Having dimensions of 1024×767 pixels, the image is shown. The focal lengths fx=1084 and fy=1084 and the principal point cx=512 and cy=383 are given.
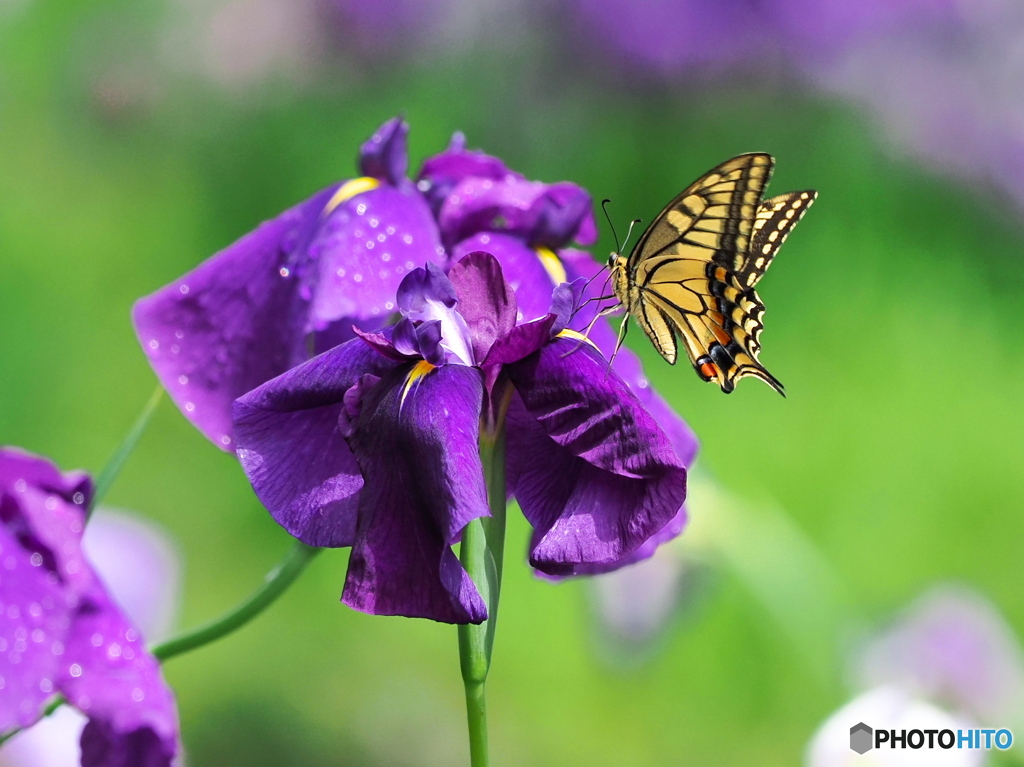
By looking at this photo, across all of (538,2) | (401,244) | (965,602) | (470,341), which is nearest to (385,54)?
(538,2)

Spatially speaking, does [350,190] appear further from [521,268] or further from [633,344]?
[633,344]

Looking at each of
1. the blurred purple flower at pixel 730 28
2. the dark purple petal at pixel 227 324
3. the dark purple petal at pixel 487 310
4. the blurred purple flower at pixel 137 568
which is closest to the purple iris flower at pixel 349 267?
the dark purple petal at pixel 227 324

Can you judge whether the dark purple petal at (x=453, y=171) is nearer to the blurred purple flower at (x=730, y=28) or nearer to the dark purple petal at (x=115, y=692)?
the dark purple petal at (x=115, y=692)

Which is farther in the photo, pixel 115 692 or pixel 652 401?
pixel 652 401

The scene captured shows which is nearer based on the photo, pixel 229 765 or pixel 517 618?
pixel 229 765

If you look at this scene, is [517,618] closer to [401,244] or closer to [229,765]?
[229,765]

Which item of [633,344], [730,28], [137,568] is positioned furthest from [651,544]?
[730,28]
